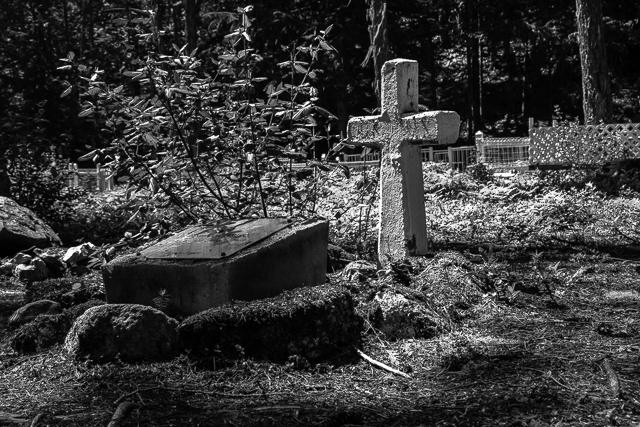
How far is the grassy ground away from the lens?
3.40 m

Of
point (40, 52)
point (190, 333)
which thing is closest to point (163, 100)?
point (190, 333)

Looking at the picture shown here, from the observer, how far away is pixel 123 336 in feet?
14.1

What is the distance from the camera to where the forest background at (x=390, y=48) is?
2889 cm

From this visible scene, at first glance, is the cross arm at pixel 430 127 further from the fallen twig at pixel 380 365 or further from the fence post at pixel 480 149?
the fence post at pixel 480 149

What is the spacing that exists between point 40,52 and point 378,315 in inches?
1111

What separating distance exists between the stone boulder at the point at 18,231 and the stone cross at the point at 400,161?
4827 mm

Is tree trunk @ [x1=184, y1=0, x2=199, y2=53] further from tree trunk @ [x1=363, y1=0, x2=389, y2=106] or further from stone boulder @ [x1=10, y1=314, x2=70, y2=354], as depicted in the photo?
stone boulder @ [x1=10, y1=314, x2=70, y2=354]

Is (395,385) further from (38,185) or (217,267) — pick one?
(38,185)

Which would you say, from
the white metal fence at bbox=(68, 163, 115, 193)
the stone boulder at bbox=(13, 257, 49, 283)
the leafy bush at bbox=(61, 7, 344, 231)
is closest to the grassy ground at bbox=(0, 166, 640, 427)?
the leafy bush at bbox=(61, 7, 344, 231)

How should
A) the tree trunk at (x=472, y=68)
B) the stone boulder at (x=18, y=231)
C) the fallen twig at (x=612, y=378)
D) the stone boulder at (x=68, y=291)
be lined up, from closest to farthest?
the fallen twig at (x=612, y=378) < the stone boulder at (x=68, y=291) < the stone boulder at (x=18, y=231) < the tree trunk at (x=472, y=68)

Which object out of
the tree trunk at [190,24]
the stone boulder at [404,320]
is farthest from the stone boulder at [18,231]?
the tree trunk at [190,24]

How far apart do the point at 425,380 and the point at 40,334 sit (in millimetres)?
2505

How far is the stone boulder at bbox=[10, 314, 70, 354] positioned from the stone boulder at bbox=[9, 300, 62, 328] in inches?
16.5

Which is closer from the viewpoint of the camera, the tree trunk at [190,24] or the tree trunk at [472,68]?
the tree trunk at [190,24]
